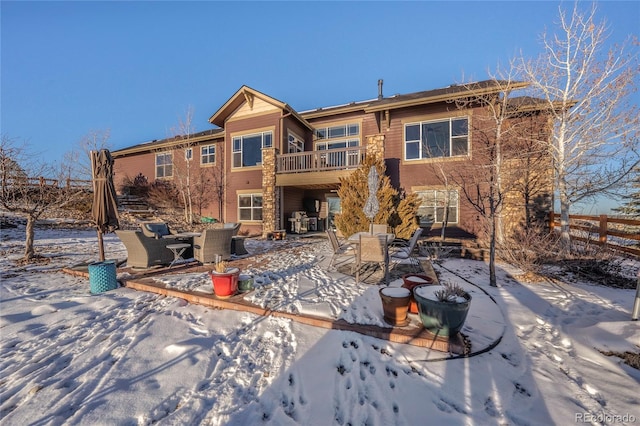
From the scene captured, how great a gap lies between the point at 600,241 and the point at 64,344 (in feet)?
38.0

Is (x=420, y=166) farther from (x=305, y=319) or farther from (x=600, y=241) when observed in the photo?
(x=305, y=319)

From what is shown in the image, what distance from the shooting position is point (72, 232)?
12.5m

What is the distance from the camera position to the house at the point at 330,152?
10.0 meters

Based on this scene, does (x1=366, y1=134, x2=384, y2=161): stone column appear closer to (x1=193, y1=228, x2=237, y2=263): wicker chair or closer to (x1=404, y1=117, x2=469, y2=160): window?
(x1=404, y1=117, x2=469, y2=160): window

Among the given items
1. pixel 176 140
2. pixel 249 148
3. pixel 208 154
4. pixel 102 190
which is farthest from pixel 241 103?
pixel 102 190

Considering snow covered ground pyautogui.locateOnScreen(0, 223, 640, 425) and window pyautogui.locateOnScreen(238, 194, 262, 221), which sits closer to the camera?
snow covered ground pyautogui.locateOnScreen(0, 223, 640, 425)

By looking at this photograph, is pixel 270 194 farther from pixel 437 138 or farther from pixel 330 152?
pixel 437 138

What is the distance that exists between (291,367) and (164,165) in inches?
738

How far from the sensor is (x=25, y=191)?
22.4 feet

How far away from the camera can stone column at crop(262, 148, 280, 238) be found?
12.3 m

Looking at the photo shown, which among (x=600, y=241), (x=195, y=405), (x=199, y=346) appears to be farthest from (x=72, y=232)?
(x=600, y=241)

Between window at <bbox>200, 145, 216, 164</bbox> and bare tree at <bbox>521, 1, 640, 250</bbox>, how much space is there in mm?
15196

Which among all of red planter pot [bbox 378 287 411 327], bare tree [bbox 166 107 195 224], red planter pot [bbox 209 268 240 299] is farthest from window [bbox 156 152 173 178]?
red planter pot [bbox 378 287 411 327]


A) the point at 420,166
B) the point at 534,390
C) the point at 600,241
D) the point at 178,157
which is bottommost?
the point at 534,390
